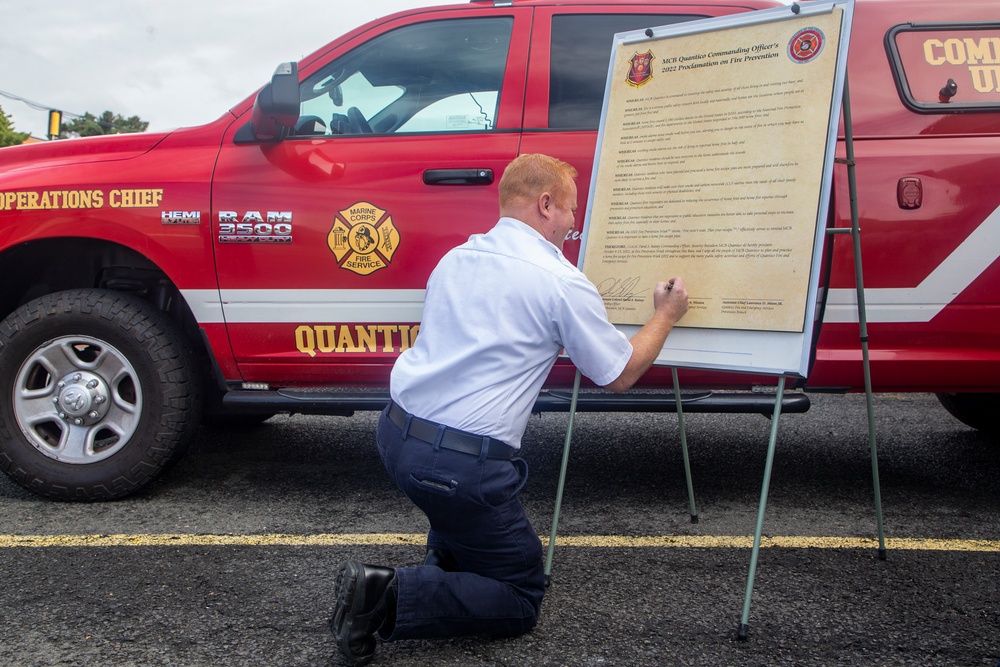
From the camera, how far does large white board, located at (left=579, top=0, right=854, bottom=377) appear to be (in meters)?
2.52

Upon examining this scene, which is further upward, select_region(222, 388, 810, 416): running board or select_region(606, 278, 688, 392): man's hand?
select_region(606, 278, 688, 392): man's hand

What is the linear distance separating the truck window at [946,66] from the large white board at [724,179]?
1.01 metres

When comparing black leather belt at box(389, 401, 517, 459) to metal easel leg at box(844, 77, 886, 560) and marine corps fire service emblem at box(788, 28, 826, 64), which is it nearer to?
metal easel leg at box(844, 77, 886, 560)

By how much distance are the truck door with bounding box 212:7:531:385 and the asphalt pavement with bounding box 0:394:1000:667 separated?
691mm

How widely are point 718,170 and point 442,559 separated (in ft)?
4.75

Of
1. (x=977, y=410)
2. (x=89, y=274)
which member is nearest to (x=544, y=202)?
(x=89, y=274)

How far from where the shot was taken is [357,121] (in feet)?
11.9

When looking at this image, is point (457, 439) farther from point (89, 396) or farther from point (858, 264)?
point (89, 396)

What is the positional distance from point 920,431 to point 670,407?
8.34 ft

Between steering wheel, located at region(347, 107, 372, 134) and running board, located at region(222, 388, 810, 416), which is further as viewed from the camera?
steering wheel, located at region(347, 107, 372, 134)

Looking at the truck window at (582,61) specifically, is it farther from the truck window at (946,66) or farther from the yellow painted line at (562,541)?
the yellow painted line at (562,541)

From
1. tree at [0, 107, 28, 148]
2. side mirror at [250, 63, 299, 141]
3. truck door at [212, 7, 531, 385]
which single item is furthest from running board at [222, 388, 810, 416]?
tree at [0, 107, 28, 148]

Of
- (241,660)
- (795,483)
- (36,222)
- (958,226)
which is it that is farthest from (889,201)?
(36,222)

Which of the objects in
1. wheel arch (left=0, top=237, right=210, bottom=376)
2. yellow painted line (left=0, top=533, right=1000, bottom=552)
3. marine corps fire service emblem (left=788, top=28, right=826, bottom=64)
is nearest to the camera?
marine corps fire service emblem (left=788, top=28, right=826, bottom=64)
